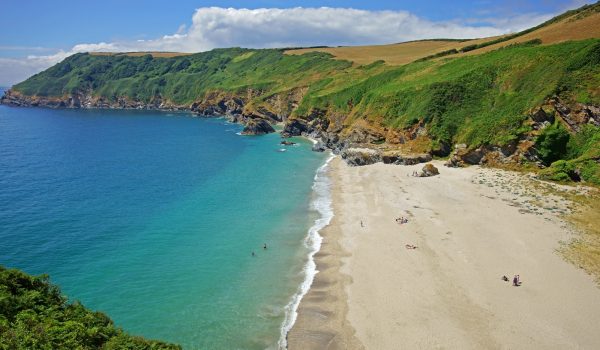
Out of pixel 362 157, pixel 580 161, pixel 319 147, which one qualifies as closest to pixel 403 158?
pixel 362 157

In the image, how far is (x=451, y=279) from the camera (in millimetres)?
35188

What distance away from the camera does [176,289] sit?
3606 centimetres

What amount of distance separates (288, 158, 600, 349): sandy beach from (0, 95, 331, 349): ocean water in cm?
387

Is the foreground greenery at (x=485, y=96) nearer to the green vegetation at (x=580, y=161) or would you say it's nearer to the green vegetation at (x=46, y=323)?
the green vegetation at (x=580, y=161)

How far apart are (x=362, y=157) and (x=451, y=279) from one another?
155ft

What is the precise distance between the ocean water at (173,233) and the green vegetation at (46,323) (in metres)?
10.0

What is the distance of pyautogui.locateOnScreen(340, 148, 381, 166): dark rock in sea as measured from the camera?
80.1 metres

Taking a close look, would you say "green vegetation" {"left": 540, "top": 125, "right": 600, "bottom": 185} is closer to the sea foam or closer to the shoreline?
the sea foam

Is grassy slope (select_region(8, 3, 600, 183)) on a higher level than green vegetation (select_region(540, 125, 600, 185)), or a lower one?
higher

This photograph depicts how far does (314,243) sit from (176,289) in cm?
1595

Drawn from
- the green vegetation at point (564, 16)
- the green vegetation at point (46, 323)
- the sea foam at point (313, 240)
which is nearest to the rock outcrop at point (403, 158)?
the sea foam at point (313, 240)

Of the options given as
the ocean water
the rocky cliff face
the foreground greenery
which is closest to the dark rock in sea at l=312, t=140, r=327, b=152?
the rocky cliff face

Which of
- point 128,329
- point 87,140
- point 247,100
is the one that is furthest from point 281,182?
point 247,100

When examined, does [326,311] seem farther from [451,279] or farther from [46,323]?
[46,323]
